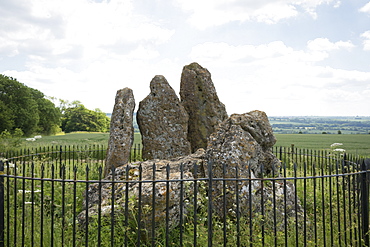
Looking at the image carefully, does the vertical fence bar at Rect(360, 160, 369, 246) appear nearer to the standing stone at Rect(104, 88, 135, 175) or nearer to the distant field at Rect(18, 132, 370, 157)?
the standing stone at Rect(104, 88, 135, 175)

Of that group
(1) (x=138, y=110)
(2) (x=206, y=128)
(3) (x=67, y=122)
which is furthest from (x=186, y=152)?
(3) (x=67, y=122)

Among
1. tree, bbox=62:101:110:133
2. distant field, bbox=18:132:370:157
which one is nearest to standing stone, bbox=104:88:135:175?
distant field, bbox=18:132:370:157

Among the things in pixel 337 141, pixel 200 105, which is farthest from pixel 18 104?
pixel 337 141

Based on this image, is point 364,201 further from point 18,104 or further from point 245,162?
point 18,104

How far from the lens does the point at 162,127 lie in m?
12.2

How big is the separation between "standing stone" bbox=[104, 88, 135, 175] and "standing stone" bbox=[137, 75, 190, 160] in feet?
2.36

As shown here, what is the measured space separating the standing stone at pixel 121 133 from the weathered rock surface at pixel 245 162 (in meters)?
4.75

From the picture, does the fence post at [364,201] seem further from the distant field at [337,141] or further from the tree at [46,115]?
the tree at [46,115]

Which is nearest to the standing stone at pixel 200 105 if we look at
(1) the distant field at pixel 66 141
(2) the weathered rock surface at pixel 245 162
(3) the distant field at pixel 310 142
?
(2) the weathered rock surface at pixel 245 162

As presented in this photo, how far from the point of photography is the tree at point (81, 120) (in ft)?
217

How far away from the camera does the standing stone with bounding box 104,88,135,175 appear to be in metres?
11.1

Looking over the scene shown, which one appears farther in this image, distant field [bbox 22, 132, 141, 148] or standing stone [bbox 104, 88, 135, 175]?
distant field [bbox 22, 132, 141, 148]

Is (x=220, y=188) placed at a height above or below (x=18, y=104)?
below

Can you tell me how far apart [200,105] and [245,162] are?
269 inches
